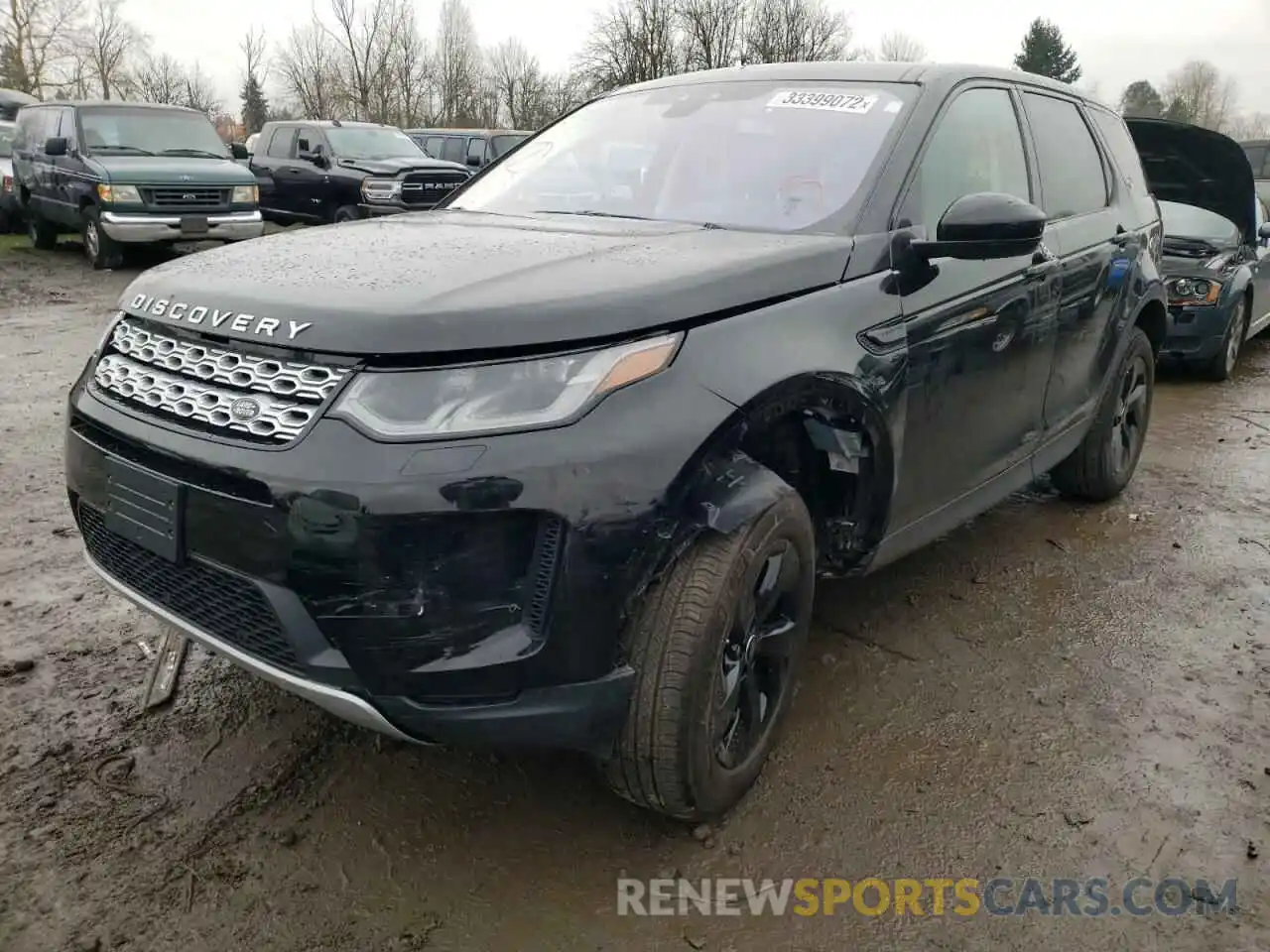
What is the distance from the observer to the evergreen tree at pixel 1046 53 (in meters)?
60.1

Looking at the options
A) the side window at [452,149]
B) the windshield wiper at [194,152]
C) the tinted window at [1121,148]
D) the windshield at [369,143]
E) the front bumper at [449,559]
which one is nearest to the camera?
the front bumper at [449,559]

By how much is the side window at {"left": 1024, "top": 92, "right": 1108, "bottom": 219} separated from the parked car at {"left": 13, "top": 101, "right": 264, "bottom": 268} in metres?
10.5

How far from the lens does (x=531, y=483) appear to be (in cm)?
186

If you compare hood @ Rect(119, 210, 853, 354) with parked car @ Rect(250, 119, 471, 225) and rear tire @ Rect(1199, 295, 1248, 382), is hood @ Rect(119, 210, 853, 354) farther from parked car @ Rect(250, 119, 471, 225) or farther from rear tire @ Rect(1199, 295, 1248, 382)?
parked car @ Rect(250, 119, 471, 225)

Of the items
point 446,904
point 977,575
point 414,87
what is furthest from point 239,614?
point 414,87

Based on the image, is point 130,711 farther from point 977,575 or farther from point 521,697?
point 977,575

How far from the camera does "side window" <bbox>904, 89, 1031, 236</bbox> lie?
2.92 m

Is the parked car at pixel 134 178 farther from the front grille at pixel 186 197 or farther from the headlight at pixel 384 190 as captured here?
the headlight at pixel 384 190

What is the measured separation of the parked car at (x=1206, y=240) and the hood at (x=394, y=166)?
8595mm

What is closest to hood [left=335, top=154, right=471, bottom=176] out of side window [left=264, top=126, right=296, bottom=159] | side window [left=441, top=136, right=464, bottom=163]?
side window [left=264, top=126, right=296, bottom=159]

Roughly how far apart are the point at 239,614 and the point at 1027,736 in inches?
82.1

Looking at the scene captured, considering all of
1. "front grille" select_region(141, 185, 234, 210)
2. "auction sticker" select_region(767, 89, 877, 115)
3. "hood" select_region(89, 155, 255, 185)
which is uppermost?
"hood" select_region(89, 155, 255, 185)

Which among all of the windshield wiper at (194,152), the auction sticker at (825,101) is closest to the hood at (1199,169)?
the auction sticker at (825,101)

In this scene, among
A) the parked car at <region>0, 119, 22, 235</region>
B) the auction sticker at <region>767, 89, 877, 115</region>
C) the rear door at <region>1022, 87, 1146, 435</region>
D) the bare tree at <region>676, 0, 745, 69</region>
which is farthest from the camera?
the bare tree at <region>676, 0, 745, 69</region>
